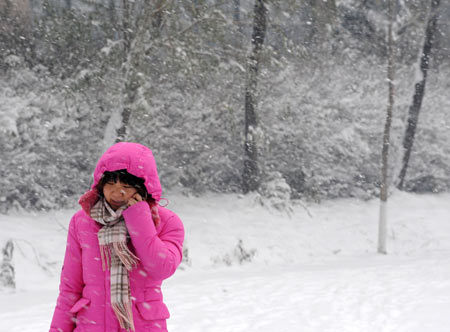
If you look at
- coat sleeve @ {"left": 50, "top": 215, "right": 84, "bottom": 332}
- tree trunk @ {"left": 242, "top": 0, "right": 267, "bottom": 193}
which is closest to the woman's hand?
coat sleeve @ {"left": 50, "top": 215, "right": 84, "bottom": 332}

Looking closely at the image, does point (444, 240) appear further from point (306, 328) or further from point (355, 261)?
point (306, 328)

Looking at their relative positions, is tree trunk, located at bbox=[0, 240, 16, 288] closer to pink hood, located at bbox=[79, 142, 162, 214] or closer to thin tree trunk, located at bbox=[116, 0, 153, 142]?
thin tree trunk, located at bbox=[116, 0, 153, 142]

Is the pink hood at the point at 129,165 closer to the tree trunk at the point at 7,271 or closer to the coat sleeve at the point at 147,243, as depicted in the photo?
the coat sleeve at the point at 147,243

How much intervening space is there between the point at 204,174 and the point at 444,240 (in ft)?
22.3

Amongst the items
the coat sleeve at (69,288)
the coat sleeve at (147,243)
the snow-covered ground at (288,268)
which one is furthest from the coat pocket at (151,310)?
the snow-covered ground at (288,268)

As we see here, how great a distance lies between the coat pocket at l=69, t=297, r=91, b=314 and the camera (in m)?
2.02

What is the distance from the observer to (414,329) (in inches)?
246

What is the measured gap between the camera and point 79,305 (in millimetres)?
2021

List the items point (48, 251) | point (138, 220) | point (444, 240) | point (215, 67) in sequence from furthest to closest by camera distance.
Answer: point (444, 240) → point (215, 67) → point (48, 251) → point (138, 220)

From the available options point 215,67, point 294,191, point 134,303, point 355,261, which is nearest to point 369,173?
point 294,191

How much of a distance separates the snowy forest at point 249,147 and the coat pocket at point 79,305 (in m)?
4.32

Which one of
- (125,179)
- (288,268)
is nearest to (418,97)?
(288,268)

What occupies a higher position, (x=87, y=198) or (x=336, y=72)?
(x=336, y=72)

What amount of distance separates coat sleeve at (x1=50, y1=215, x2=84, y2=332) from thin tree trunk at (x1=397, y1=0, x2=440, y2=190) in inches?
625
